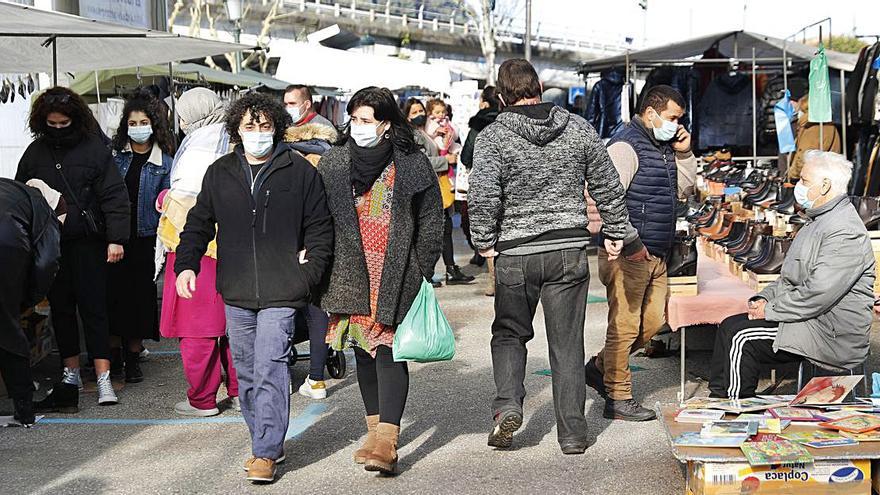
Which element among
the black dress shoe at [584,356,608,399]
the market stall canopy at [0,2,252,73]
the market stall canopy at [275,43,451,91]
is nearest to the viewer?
the black dress shoe at [584,356,608,399]

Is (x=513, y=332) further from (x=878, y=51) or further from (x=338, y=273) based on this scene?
(x=878, y=51)

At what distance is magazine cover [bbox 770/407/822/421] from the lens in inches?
197

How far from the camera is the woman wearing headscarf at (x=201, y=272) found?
21.2 ft

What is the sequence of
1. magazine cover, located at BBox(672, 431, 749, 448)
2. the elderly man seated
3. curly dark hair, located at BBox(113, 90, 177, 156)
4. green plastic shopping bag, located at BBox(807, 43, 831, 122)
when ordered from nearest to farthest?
magazine cover, located at BBox(672, 431, 749, 448), the elderly man seated, curly dark hair, located at BBox(113, 90, 177, 156), green plastic shopping bag, located at BBox(807, 43, 831, 122)

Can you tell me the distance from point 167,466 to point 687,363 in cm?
386

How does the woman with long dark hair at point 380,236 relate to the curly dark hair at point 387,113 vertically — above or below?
below

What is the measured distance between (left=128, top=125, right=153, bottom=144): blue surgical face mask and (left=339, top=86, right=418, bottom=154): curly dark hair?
251 centimetres

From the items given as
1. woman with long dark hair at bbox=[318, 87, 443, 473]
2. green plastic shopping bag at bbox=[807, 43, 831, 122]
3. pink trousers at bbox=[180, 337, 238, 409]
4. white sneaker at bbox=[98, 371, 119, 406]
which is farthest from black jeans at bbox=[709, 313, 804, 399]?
green plastic shopping bag at bbox=[807, 43, 831, 122]

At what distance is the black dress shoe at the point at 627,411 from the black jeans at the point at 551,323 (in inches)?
26.8

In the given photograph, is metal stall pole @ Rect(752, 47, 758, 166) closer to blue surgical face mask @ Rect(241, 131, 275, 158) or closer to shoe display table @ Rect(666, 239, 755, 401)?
shoe display table @ Rect(666, 239, 755, 401)

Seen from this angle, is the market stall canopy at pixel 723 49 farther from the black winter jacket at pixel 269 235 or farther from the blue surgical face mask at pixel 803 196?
the black winter jacket at pixel 269 235

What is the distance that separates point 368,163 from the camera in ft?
17.5

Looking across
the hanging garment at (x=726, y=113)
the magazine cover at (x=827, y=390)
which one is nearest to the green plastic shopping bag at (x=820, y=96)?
the hanging garment at (x=726, y=113)

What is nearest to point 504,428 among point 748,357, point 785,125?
point 748,357
